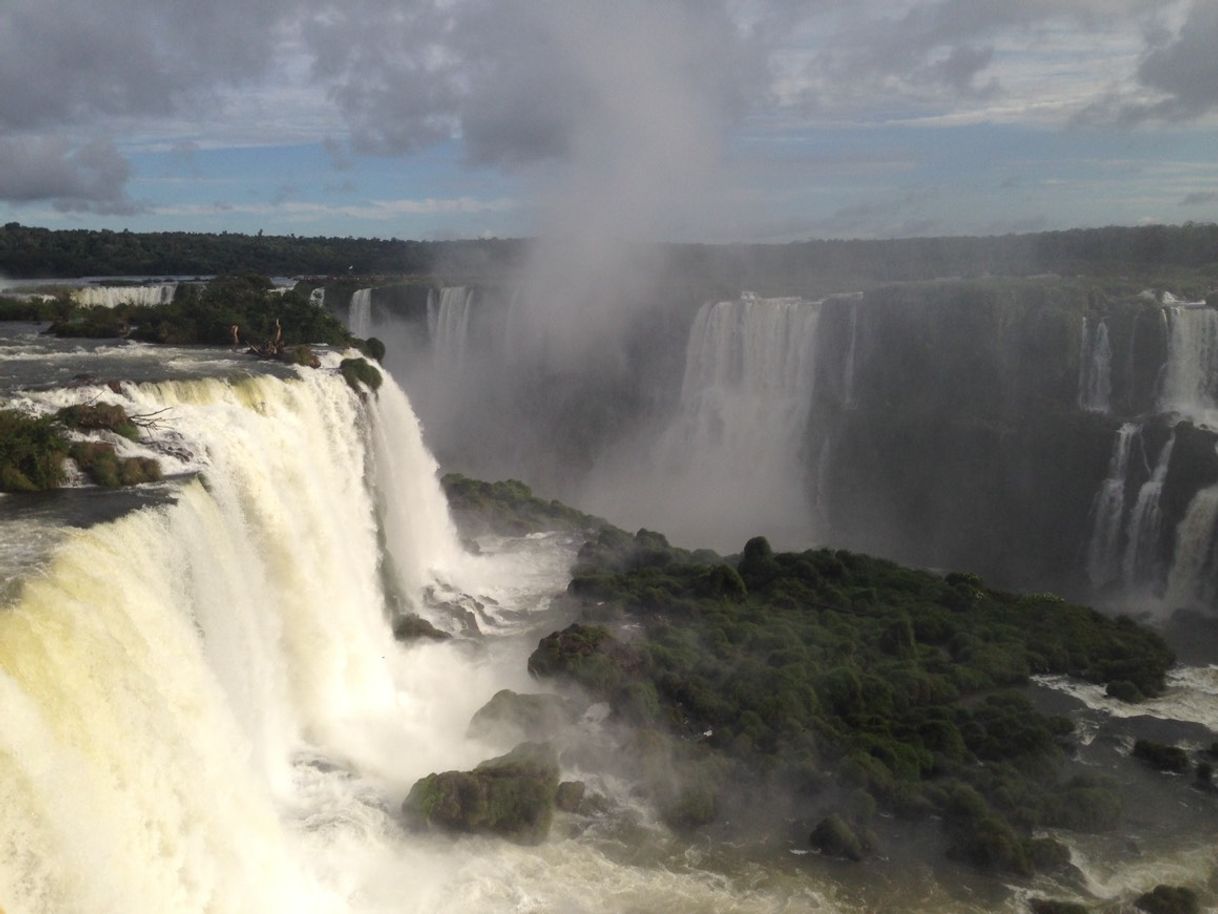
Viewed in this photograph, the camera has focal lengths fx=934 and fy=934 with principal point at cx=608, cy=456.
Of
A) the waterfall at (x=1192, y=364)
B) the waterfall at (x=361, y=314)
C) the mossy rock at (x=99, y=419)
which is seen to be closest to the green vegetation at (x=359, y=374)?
the mossy rock at (x=99, y=419)

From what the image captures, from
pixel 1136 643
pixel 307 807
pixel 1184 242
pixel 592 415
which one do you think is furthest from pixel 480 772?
pixel 1184 242

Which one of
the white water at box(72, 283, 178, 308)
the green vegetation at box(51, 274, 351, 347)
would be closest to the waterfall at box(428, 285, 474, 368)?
the white water at box(72, 283, 178, 308)

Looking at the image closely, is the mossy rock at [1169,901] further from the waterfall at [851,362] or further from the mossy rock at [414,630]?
the waterfall at [851,362]

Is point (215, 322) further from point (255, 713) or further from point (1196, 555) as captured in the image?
point (1196, 555)

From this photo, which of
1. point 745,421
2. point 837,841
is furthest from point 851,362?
point 837,841

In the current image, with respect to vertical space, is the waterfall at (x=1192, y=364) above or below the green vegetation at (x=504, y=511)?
above

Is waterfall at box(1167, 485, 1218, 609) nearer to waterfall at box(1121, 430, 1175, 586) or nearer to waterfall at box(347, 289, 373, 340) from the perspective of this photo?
waterfall at box(1121, 430, 1175, 586)

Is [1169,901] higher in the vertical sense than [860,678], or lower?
lower
